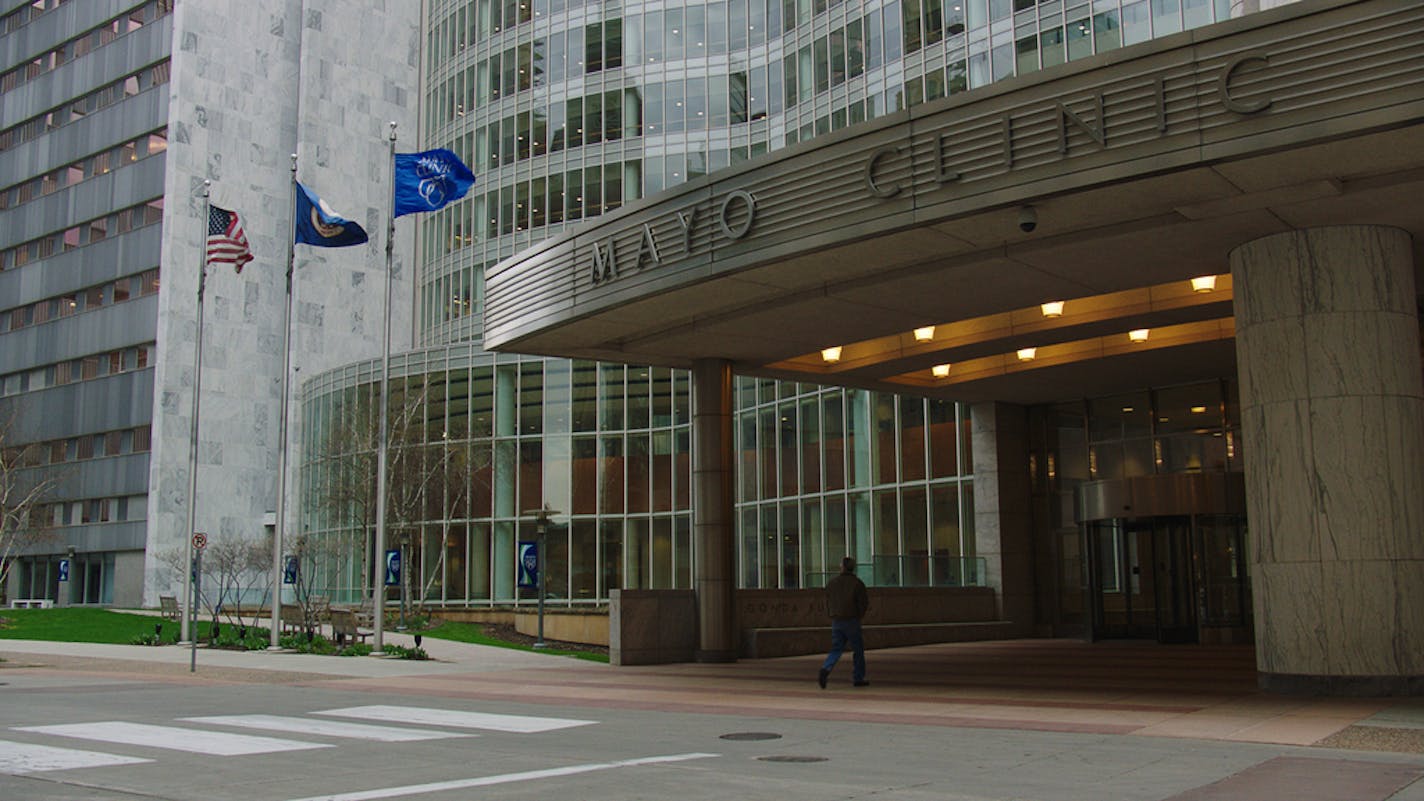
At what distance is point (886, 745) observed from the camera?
1151 centimetres

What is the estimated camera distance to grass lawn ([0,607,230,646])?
36.6 metres

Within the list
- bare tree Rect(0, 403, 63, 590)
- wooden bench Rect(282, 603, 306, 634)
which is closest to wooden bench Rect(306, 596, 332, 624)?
wooden bench Rect(282, 603, 306, 634)

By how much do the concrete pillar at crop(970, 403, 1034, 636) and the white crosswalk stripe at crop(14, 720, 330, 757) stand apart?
21.1 meters

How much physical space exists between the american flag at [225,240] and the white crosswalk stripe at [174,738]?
64.7ft

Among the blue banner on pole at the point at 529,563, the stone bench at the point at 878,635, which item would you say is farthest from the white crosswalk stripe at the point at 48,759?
the blue banner on pole at the point at 529,563

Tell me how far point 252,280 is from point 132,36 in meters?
14.9

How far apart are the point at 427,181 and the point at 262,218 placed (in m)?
47.9

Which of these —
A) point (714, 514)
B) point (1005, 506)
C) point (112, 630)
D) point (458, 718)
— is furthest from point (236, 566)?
point (458, 718)

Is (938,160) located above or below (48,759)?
above

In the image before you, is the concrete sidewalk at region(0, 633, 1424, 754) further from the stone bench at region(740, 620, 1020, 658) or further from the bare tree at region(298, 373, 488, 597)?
the bare tree at region(298, 373, 488, 597)

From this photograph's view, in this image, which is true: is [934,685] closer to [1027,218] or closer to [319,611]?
[1027,218]

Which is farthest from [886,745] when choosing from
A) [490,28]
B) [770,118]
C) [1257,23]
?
[490,28]

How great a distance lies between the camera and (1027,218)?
14922mm

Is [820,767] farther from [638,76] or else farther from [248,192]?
[248,192]
